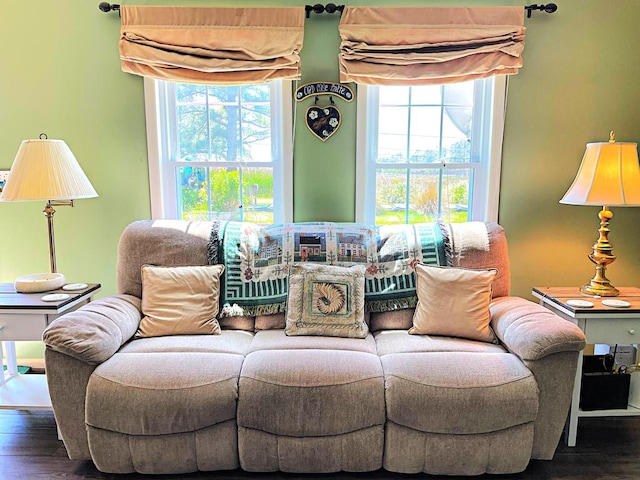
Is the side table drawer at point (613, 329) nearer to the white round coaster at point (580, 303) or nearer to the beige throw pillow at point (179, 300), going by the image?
the white round coaster at point (580, 303)

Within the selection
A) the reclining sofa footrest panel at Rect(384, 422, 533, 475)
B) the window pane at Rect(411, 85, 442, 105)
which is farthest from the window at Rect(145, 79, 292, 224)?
the reclining sofa footrest panel at Rect(384, 422, 533, 475)

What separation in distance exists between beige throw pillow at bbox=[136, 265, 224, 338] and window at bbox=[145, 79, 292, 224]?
0.62 meters

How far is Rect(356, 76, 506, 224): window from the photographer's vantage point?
2.74 meters

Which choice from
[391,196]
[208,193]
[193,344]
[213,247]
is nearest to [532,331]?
[391,196]

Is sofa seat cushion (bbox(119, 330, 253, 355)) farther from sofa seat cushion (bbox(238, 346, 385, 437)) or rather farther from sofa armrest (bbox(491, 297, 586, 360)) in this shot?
sofa armrest (bbox(491, 297, 586, 360))

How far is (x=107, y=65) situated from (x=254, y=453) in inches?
89.4

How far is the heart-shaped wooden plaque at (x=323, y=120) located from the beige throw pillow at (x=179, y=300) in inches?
39.3

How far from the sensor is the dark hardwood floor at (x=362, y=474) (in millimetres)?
1928

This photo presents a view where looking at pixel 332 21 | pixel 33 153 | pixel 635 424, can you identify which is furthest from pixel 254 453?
pixel 332 21

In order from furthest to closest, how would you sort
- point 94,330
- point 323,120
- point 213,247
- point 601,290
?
point 323,120, point 213,247, point 601,290, point 94,330

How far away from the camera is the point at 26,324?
2121 mm

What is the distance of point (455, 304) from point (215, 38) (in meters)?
1.92

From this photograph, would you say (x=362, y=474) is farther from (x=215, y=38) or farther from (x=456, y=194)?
(x=215, y=38)

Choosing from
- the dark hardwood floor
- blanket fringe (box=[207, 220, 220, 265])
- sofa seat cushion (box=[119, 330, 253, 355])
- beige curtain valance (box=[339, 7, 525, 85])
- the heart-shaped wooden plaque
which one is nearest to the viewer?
the dark hardwood floor
